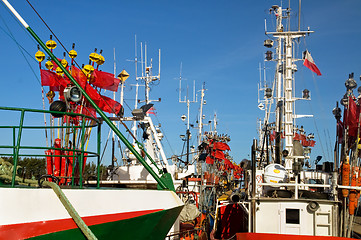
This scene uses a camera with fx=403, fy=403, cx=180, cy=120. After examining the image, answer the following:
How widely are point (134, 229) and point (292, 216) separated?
732 cm

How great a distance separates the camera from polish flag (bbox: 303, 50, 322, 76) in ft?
70.3

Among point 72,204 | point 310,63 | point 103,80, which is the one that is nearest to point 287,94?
point 310,63

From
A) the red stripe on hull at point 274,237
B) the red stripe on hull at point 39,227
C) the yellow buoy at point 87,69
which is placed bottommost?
the red stripe on hull at point 274,237

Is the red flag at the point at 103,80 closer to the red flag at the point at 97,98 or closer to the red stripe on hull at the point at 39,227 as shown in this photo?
the red flag at the point at 97,98

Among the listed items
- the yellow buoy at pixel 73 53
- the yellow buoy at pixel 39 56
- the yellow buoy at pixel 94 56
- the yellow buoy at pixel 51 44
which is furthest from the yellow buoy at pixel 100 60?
the yellow buoy at pixel 39 56

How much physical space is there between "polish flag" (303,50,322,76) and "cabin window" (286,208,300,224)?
34.2 ft

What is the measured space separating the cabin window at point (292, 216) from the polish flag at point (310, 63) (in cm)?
1042

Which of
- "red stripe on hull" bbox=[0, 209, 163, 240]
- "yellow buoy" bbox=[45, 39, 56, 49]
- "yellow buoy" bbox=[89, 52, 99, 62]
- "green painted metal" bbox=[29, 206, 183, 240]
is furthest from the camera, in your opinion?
"yellow buoy" bbox=[89, 52, 99, 62]

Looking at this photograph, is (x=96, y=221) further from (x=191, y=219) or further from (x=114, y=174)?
(x=191, y=219)

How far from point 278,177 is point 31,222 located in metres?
10.8

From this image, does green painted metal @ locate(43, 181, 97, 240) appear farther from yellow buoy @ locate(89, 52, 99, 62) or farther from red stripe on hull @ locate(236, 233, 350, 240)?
red stripe on hull @ locate(236, 233, 350, 240)

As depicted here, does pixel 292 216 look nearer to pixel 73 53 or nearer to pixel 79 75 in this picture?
pixel 79 75

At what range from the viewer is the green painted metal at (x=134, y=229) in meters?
6.35

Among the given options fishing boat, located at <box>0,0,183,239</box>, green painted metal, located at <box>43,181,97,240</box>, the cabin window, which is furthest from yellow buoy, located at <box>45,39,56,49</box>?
the cabin window
